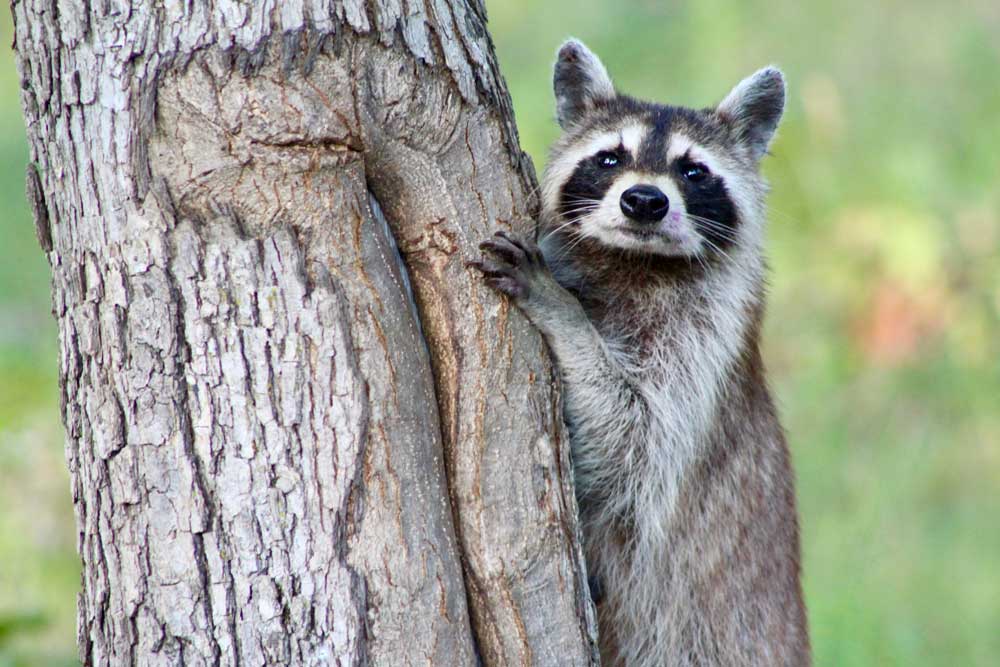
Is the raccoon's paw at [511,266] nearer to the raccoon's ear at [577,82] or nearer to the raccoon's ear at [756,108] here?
the raccoon's ear at [577,82]

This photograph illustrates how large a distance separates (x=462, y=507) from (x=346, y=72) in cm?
108

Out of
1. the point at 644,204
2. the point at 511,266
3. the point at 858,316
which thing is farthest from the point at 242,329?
the point at 858,316

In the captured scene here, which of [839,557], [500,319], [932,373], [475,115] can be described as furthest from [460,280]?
[932,373]

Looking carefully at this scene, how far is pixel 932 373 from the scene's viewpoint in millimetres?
7109

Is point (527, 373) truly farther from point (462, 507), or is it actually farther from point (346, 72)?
point (346, 72)

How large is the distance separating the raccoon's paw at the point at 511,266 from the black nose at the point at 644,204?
1.98ft

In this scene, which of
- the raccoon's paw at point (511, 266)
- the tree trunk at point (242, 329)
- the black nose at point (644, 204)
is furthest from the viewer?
the black nose at point (644, 204)

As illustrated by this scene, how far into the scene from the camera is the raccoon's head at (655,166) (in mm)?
3670

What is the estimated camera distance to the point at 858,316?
23.9 ft

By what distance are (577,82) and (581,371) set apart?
1.39m

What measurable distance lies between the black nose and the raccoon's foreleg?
15.0 inches

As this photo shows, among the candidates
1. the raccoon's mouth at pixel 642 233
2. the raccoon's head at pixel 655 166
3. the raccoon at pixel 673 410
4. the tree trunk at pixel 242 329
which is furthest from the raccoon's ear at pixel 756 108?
the tree trunk at pixel 242 329

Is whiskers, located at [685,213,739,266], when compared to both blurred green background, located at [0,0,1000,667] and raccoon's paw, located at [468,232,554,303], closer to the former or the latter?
raccoon's paw, located at [468,232,554,303]

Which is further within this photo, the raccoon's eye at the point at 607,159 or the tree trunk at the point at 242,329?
the raccoon's eye at the point at 607,159
